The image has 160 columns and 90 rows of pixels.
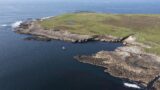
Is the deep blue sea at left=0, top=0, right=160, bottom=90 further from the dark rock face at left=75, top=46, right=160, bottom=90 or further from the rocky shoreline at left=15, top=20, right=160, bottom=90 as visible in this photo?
the rocky shoreline at left=15, top=20, right=160, bottom=90

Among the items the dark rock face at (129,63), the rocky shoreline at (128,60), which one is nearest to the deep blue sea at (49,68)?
the dark rock face at (129,63)

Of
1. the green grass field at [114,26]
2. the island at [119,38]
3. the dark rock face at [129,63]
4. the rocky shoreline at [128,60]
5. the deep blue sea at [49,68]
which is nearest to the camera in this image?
the deep blue sea at [49,68]

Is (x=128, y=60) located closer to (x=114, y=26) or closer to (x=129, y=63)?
(x=129, y=63)

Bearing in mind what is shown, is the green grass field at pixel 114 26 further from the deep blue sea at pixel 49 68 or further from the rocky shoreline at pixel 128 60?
the deep blue sea at pixel 49 68

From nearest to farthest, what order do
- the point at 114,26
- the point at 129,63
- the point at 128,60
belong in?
the point at 129,63
the point at 128,60
the point at 114,26

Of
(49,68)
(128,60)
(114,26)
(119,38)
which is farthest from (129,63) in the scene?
(114,26)

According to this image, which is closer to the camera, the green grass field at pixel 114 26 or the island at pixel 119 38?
the island at pixel 119 38

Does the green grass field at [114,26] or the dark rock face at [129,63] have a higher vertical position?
the green grass field at [114,26]

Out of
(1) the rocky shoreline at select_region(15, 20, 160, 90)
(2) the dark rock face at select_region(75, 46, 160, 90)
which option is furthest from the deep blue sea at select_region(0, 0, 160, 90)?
Result: (1) the rocky shoreline at select_region(15, 20, 160, 90)
